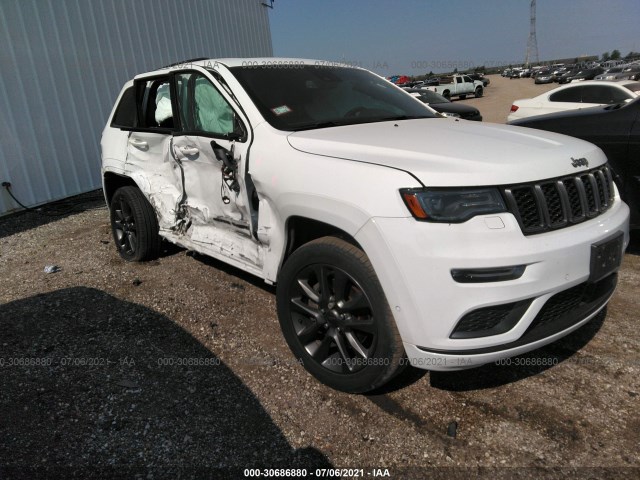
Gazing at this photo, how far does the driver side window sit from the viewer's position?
3.11 meters

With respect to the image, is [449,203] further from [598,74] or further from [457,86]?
[598,74]

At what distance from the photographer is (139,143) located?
13.2 ft

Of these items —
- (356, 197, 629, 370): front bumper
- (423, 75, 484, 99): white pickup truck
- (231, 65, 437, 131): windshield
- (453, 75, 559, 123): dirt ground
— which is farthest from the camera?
(423, 75, 484, 99): white pickup truck

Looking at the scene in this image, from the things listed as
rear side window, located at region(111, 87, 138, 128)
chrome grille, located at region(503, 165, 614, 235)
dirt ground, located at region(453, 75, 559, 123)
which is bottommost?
dirt ground, located at region(453, 75, 559, 123)

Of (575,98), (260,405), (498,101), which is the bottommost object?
(498,101)

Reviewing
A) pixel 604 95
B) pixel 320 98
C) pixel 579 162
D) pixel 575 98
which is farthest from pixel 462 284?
pixel 604 95

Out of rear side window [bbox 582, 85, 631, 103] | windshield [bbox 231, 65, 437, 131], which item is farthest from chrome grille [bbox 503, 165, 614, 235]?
rear side window [bbox 582, 85, 631, 103]

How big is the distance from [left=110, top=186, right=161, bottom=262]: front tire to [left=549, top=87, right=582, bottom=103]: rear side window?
906cm

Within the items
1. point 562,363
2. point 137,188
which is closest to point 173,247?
point 137,188

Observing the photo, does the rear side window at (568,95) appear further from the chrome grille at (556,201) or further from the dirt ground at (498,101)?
the chrome grille at (556,201)

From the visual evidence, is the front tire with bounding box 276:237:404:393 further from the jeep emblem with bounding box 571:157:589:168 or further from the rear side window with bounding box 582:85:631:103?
the rear side window with bounding box 582:85:631:103

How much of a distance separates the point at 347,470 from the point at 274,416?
0.51 m

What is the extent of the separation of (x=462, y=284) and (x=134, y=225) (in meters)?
3.46

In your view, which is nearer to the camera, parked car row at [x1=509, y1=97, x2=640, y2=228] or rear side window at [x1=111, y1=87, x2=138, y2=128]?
parked car row at [x1=509, y1=97, x2=640, y2=228]
